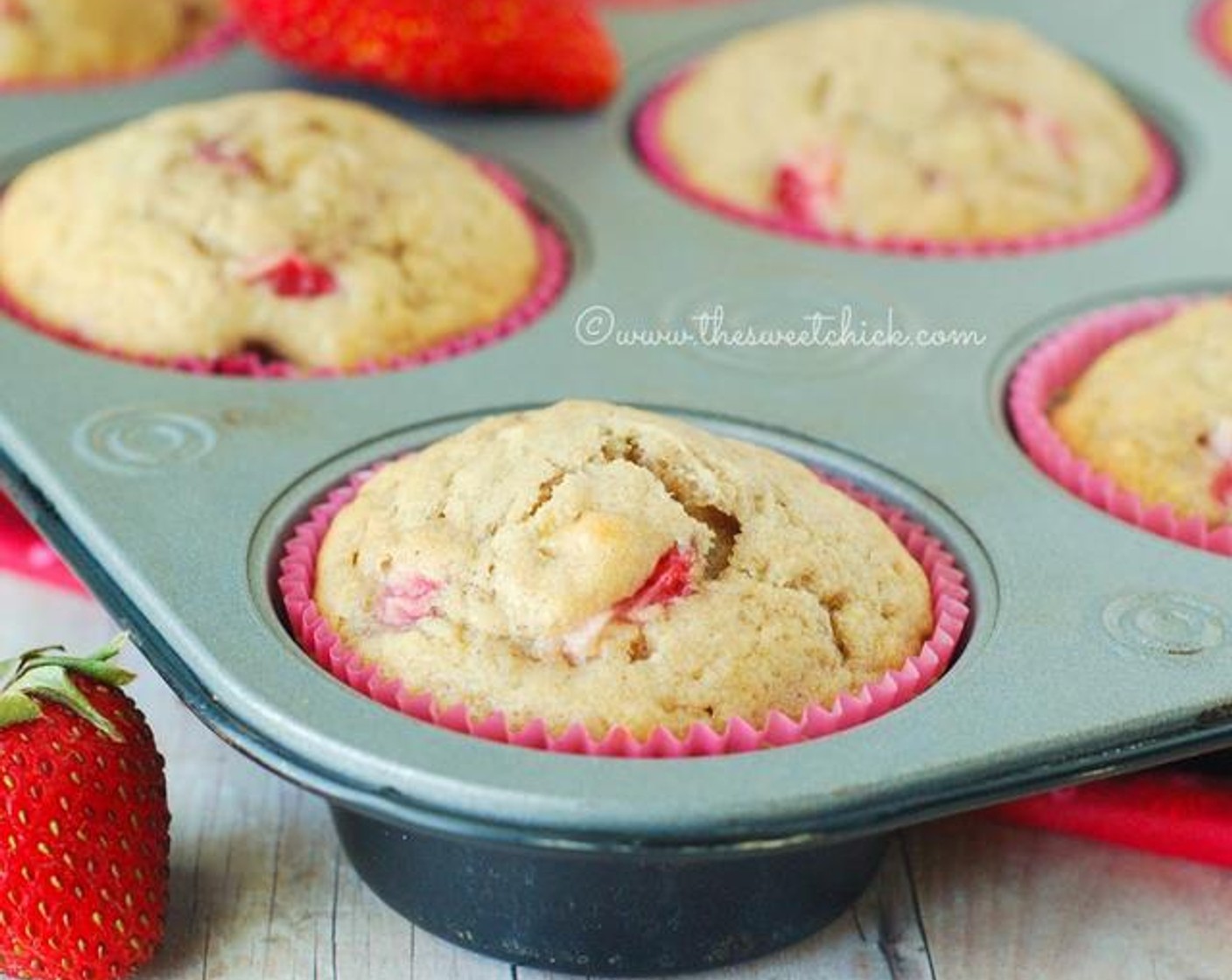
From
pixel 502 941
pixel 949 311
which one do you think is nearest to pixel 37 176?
pixel 949 311

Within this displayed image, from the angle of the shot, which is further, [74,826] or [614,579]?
[614,579]

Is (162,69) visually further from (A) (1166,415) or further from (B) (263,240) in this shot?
(A) (1166,415)

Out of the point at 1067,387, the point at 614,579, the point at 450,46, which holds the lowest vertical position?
the point at 1067,387

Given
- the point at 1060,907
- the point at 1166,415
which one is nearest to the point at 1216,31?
the point at 1166,415

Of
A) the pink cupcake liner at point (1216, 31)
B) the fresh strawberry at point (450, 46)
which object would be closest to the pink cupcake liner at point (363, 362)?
the fresh strawberry at point (450, 46)

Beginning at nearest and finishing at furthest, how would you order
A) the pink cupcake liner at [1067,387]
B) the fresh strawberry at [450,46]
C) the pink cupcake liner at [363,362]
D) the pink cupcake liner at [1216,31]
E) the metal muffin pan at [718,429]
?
1. the metal muffin pan at [718,429]
2. the pink cupcake liner at [1067,387]
3. the pink cupcake liner at [363,362]
4. the fresh strawberry at [450,46]
5. the pink cupcake liner at [1216,31]
